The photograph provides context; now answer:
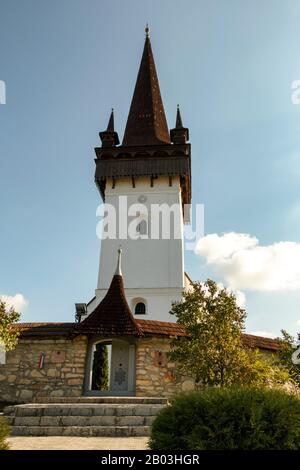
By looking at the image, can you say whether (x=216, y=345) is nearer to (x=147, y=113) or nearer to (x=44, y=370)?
(x=44, y=370)

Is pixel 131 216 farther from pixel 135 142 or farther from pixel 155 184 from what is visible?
pixel 135 142

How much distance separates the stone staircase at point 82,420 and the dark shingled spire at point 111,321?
3.14 metres

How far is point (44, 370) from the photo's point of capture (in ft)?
36.1

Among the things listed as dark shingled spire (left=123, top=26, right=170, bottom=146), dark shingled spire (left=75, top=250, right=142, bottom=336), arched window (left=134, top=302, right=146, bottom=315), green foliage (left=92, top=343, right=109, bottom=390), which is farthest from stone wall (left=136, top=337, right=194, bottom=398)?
dark shingled spire (left=123, top=26, right=170, bottom=146)

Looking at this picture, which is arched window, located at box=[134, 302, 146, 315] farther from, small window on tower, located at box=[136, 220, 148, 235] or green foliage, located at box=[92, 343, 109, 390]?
small window on tower, located at box=[136, 220, 148, 235]

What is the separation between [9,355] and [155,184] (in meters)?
16.7

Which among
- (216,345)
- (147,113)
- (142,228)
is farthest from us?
(147,113)

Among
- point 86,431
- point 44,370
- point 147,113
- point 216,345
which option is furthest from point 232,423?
point 147,113

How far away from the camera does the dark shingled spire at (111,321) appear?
11.2m

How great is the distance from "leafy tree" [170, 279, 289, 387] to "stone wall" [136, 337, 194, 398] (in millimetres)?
1375

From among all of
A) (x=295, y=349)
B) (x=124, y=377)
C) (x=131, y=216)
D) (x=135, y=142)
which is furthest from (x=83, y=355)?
(x=135, y=142)

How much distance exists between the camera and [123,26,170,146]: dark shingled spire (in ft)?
94.1

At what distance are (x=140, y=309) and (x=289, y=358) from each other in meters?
11.8
